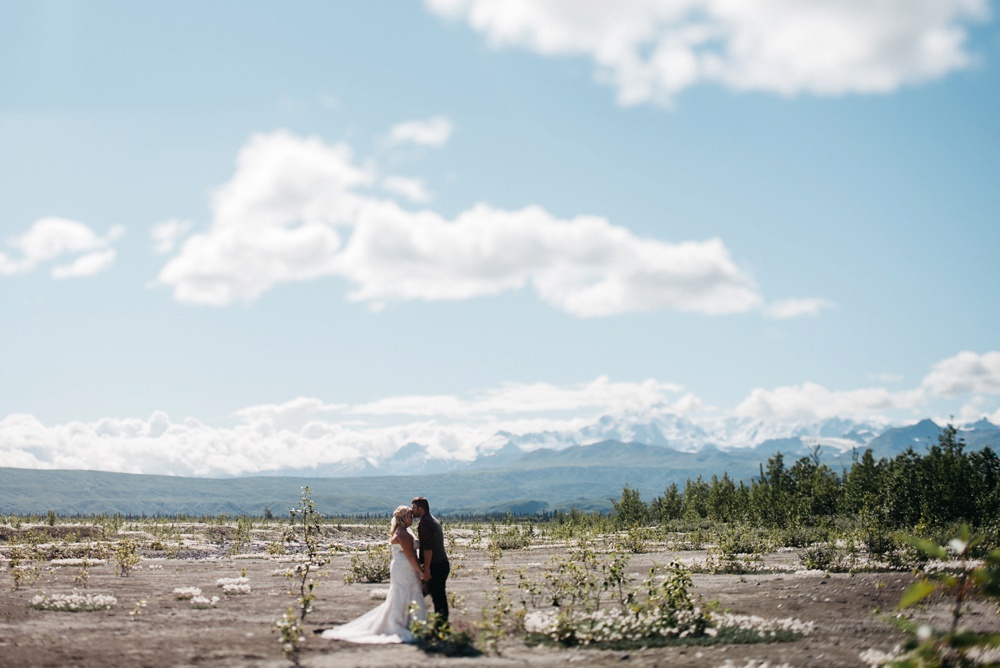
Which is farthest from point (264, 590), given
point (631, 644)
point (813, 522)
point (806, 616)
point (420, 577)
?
point (813, 522)

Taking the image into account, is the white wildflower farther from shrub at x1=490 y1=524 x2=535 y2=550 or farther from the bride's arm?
shrub at x1=490 y1=524 x2=535 y2=550

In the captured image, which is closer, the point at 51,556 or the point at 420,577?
the point at 420,577

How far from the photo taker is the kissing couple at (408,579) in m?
18.2

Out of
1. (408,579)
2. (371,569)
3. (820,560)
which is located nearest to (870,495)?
(820,560)

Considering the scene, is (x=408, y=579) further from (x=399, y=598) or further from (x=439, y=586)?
(x=439, y=586)

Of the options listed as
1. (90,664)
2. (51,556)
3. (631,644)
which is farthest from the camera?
(51,556)

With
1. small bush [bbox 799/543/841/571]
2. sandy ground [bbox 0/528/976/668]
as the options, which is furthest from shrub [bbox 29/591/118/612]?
small bush [bbox 799/543/841/571]

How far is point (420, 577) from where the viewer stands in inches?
729

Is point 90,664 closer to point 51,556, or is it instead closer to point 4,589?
point 4,589

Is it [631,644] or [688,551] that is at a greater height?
[631,644]

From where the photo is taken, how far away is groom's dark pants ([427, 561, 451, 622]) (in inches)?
723

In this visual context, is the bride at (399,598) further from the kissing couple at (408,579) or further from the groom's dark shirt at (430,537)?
the groom's dark shirt at (430,537)

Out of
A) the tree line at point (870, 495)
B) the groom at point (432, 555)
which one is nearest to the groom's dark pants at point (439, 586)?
the groom at point (432, 555)

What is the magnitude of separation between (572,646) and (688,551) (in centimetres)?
3435
